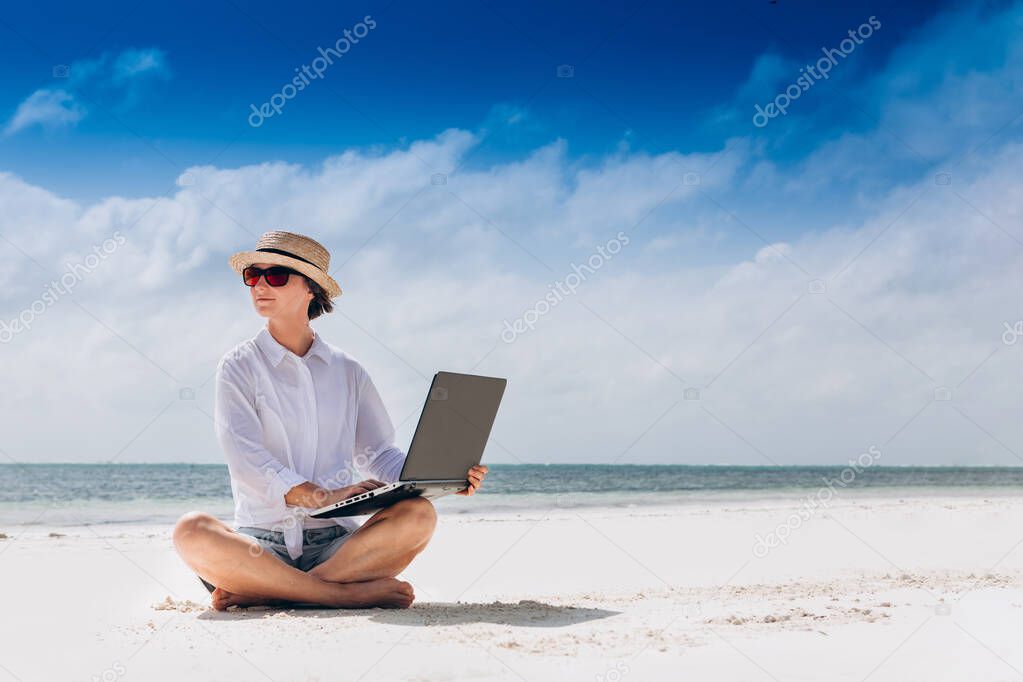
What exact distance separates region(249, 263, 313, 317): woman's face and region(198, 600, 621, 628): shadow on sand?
129 centimetres

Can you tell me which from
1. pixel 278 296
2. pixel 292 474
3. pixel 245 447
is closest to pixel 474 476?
pixel 292 474

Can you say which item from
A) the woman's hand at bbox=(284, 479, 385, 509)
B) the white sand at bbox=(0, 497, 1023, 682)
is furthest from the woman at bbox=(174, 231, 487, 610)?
the white sand at bbox=(0, 497, 1023, 682)

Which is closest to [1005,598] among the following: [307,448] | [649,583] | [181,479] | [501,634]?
[649,583]

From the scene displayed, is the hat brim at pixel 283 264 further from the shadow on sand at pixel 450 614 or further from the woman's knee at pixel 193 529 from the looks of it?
the shadow on sand at pixel 450 614

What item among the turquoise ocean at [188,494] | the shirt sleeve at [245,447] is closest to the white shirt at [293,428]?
the shirt sleeve at [245,447]

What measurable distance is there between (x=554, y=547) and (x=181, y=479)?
19411 millimetres

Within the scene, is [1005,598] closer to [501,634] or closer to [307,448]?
[501,634]

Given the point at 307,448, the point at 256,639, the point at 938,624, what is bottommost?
the point at 938,624

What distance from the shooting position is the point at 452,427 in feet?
12.3

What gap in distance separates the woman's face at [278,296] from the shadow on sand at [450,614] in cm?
129

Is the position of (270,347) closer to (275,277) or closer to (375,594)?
(275,277)

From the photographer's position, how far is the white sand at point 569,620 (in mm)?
3039

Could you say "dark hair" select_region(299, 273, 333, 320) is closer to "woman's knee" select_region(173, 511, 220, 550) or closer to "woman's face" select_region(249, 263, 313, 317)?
"woman's face" select_region(249, 263, 313, 317)

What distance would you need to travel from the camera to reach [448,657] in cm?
308
